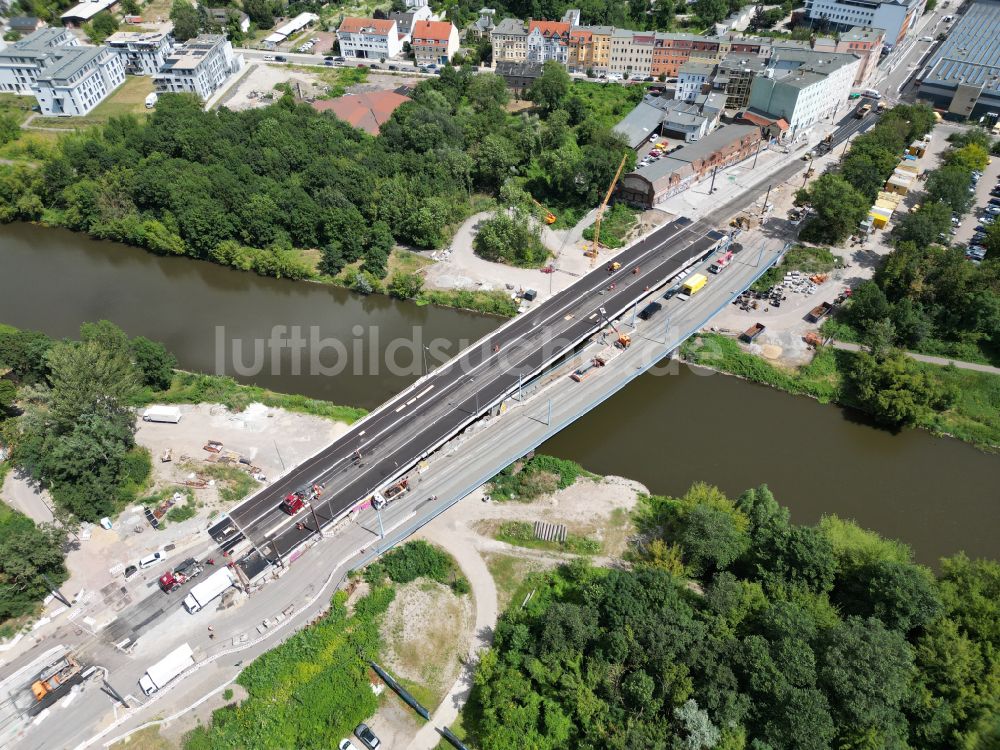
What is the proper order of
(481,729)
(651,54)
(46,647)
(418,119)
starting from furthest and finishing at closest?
(651,54)
(418,119)
(46,647)
(481,729)

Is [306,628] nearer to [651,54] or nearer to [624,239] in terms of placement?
[624,239]

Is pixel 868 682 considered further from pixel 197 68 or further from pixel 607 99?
pixel 197 68

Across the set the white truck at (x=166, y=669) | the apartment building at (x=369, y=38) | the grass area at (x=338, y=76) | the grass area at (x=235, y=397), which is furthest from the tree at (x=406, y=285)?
the apartment building at (x=369, y=38)

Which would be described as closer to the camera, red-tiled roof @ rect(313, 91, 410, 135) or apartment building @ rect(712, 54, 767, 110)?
red-tiled roof @ rect(313, 91, 410, 135)

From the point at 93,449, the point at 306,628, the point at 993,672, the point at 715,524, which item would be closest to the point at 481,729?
the point at 306,628

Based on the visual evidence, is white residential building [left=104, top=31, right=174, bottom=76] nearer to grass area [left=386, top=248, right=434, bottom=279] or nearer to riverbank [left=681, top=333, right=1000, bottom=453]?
grass area [left=386, top=248, right=434, bottom=279]

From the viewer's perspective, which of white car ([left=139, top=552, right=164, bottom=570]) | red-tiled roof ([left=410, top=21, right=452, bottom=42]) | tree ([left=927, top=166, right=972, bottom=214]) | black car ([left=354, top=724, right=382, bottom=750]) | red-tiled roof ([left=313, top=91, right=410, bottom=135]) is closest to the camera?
black car ([left=354, top=724, right=382, bottom=750])

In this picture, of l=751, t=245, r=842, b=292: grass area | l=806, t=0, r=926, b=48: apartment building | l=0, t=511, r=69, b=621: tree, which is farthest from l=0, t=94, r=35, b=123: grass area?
l=806, t=0, r=926, b=48: apartment building
